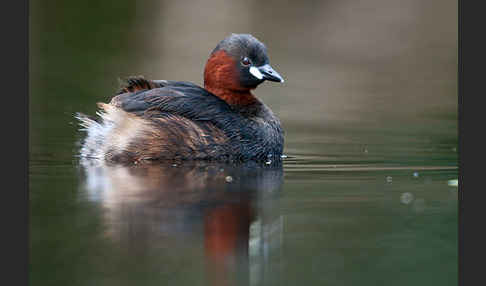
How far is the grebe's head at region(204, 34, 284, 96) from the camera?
9234 millimetres

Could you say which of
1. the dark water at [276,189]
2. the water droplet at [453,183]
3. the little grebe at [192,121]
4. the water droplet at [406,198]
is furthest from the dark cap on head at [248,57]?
the water droplet at [406,198]

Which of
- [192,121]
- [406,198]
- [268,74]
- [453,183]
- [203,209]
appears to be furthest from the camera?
[268,74]

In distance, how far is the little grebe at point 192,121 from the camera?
878 cm

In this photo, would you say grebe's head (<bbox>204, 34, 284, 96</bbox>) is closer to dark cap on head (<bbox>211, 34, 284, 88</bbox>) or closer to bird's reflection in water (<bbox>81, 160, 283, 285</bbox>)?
dark cap on head (<bbox>211, 34, 284, 88</bbox>)

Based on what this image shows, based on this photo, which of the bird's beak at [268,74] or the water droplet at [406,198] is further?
the bird's beak at [268,74]

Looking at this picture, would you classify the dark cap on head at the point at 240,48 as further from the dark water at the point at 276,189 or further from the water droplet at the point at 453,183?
the water droplet at the point at 453,183

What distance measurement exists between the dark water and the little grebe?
9.5 inches

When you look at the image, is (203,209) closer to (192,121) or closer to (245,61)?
(192,121)

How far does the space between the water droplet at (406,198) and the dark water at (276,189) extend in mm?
24

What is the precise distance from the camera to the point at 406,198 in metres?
7.37

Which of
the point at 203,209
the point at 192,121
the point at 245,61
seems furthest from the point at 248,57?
the point at 203,209

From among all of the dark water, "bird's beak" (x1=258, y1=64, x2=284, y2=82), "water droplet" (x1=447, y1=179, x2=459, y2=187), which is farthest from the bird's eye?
"water droplet" (x1=447, y1=179, x2=459, y2=187)

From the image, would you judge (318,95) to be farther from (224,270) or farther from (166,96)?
(224,270)

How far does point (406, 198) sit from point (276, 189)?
1.04m
